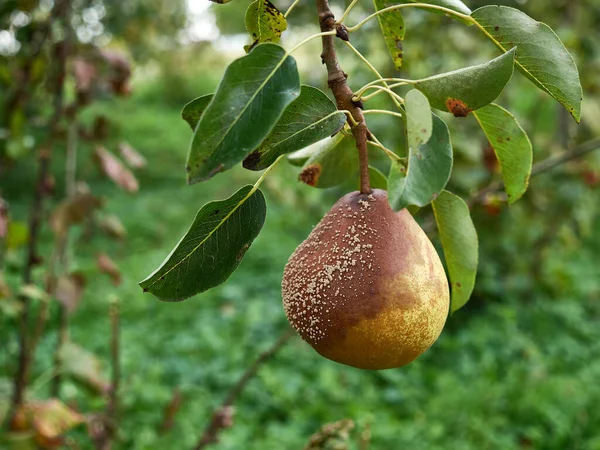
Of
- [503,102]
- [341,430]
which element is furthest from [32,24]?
[503,102]

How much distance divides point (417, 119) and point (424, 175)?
4 centimetres

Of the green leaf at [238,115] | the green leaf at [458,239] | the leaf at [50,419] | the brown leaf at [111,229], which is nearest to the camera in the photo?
the green leaf at [238,115]

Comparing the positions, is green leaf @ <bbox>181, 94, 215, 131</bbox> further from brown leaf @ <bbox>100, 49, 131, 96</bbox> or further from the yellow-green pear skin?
brown leaf @ <bbox>100, 49, 131, 96</bbox>

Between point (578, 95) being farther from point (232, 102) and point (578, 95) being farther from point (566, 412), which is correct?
point (566, 412)

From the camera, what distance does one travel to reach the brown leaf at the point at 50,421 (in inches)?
61.4

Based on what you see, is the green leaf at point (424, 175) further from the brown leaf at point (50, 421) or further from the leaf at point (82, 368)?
the leaf at point (82, 368)

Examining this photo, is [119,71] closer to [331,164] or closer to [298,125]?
[331,164]

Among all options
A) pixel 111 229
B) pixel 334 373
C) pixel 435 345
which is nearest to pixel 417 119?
pixel 111 229

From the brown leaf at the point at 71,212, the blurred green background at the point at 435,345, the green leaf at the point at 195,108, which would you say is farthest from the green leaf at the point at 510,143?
the blurred green background at the point at 435,345

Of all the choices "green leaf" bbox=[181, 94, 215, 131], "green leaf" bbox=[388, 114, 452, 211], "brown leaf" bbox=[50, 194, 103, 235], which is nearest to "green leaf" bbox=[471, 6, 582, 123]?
"green leaf" bbox=[388, 114, 452, 211]

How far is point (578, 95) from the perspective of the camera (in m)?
0.58

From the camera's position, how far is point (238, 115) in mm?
473

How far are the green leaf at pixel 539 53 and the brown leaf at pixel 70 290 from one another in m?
1.44

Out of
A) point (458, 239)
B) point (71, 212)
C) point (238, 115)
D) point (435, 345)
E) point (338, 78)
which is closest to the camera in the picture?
point (238, 115)
